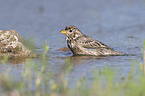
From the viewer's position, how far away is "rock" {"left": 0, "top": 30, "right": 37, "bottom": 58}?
967cm

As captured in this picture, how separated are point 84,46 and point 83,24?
4.67 m

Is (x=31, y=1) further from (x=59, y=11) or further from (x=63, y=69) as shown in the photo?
(x=63, y=69)

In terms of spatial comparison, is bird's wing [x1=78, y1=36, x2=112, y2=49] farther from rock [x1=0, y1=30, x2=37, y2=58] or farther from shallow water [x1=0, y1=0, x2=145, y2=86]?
rock [x1=0, y1=30, x2=37, y2=58]

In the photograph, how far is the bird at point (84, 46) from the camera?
10297 mm

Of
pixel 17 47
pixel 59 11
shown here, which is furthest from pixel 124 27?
pixel 17 47

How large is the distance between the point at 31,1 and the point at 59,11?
207cm

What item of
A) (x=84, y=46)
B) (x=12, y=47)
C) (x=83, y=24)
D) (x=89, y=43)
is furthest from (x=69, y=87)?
(x=83, y=24)

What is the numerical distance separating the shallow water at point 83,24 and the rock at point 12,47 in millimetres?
439

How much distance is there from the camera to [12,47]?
386 inches

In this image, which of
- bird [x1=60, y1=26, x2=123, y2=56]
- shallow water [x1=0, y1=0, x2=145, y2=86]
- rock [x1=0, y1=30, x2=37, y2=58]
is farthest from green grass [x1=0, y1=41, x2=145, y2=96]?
bird [x1=60, y1=26, x2=123, y2=56]

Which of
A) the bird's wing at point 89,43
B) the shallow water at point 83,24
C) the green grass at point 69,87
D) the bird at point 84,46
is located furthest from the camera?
the bird's wing at point 89,43

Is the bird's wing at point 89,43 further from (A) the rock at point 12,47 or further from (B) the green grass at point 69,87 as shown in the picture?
(B) the green grass at point 69,87

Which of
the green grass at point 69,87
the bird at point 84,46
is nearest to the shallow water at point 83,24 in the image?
the bird at point 84,46

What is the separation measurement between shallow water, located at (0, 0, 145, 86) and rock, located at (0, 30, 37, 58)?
44cm
